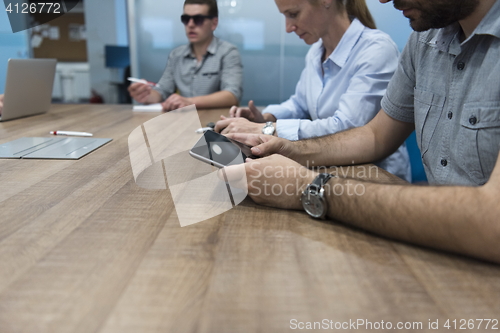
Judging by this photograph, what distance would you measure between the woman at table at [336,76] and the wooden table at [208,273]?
703 mm

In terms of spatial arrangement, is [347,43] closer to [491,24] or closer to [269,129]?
[269,129]

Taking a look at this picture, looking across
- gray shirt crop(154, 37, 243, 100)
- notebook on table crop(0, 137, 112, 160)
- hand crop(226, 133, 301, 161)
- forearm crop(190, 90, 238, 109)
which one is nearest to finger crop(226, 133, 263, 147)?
hand crop(226, 133, 301, 161)

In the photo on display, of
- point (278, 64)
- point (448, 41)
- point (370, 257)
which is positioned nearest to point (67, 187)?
point (370, 257)

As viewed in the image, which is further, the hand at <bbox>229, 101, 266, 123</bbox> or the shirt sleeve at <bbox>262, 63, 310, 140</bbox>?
the shirt sleeve at <bbox>262, 63, 310, 140</bbox>

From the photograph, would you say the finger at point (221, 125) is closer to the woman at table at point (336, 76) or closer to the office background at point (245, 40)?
the woman at table at point (336, 76)

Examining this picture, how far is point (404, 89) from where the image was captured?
1088 millimetres

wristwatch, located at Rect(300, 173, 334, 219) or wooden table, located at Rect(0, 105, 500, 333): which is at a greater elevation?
wristwatch, located at Rect(300, 173, 334, 219)

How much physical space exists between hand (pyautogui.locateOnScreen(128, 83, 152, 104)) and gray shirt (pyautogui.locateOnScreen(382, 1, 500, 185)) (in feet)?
5.25

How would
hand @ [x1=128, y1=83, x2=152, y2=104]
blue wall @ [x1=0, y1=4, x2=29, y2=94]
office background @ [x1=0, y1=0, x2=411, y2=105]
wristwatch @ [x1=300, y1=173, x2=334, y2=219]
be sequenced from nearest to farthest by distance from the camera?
wristwatch @ [x1=300, y1=173, x2=334, y2=219], hand @ [x1=128, y1=83, x2=152, y2=104], office background @ [x1=0, y1=0, x2=411, y2=105], blue wall @ [x1=0, y1=4, x2=29, y2=94]

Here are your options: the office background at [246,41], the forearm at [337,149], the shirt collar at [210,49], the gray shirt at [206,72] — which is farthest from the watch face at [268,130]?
the office background at [246,41]

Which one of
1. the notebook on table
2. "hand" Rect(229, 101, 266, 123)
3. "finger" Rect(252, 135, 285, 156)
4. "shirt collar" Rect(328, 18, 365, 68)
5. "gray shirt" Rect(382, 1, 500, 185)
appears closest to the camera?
"gray shirt" Rect(382, 1, 500, 185)

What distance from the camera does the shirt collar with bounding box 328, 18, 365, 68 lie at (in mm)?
1541

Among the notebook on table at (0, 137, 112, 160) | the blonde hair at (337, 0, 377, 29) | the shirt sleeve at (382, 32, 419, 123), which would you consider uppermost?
the blonde hair at (337, 0, 377, 29)

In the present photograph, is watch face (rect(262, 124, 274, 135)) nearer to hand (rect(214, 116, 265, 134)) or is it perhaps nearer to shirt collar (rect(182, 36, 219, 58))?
hand (rect(214, 116, 265, 134))
